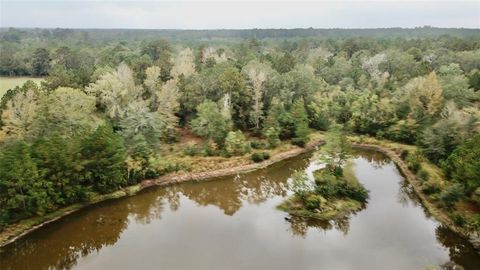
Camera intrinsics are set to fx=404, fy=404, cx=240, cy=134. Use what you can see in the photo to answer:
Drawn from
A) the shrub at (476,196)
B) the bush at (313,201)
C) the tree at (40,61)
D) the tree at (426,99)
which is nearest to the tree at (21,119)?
the bush at (313,201)

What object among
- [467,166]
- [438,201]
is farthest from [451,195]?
[438,201]

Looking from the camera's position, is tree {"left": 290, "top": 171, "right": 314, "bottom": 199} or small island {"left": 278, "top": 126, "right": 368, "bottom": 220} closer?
small island {"left": 278, "top": 126, "right": 368, "bottom": 220}

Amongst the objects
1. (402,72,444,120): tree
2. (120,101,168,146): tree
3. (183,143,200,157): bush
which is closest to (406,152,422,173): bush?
(402,72,444,120): tree

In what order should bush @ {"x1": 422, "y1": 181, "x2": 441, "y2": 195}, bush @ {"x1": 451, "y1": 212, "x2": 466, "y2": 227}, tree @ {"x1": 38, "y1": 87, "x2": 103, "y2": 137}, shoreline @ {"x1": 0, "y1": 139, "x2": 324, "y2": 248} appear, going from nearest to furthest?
shoreline @ {"x1": 0, "y1": 139, "x2": 324, "y2": 248} < bush @ {"x1": 451, "y1": 212, "x2": 466, "y2": 227} < bush @ {"x1": 422, "y1": 181, "x2": 441, "y2": 195} < tree @ {"x1": 38, "y1": 87, "x2": 103, "y2": 137}

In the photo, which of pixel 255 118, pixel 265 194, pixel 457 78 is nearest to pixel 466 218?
pixel 265 194

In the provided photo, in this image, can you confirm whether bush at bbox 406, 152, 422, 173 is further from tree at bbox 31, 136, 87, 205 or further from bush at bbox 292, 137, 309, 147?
tree at bbox 31, 136, 87, 205

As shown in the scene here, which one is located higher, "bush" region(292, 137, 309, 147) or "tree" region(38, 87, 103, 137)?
"tree" region(38, 87, 103, 137)

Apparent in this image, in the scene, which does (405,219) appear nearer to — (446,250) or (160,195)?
(446,250)
